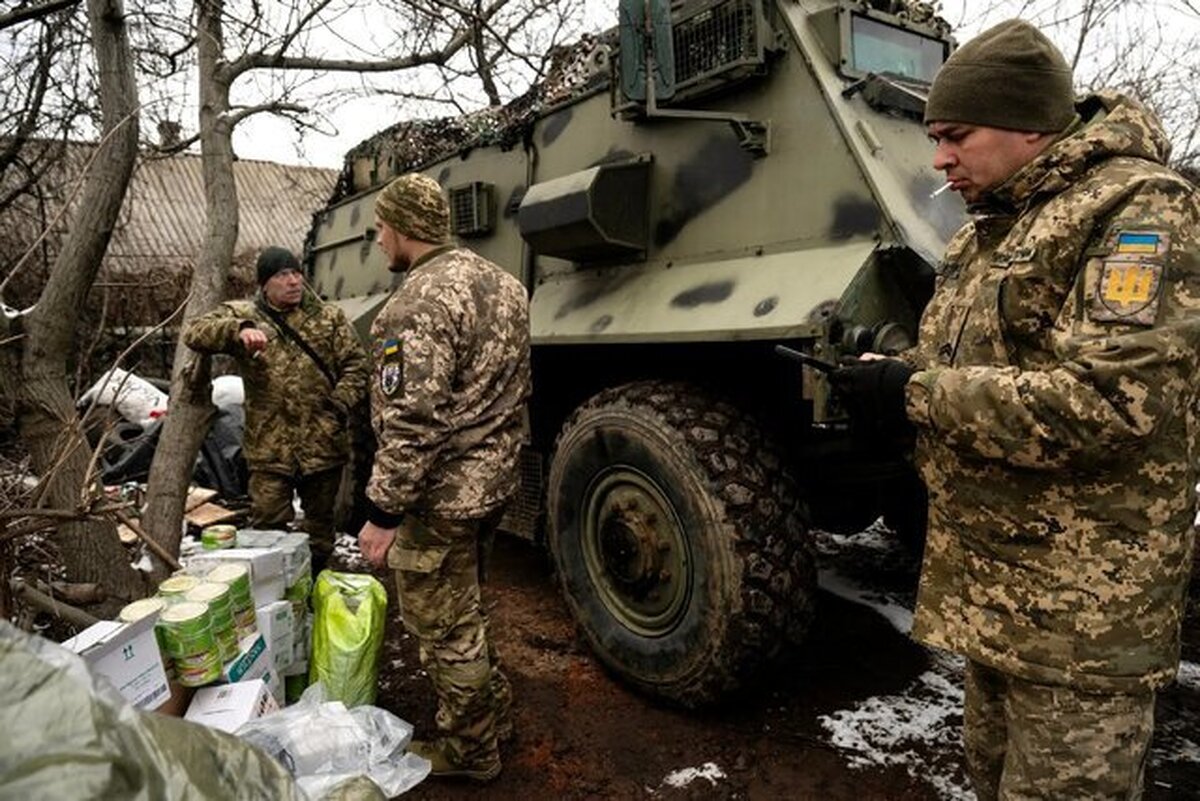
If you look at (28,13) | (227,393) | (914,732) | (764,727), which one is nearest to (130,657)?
(28,13)

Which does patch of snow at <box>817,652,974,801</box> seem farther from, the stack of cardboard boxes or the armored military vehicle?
the stack of cardboard boxes

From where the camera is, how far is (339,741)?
2.25 m

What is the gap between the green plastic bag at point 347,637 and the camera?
106 inches

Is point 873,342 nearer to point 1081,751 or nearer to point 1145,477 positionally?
point 1145,477

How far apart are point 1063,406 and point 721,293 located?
1500mm

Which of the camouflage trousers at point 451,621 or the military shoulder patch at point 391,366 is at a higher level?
the military shoulder patch at point 391,366

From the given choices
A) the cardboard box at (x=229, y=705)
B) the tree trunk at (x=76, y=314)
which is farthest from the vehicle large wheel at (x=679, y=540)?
the tree trunk at (x=76, y=314)

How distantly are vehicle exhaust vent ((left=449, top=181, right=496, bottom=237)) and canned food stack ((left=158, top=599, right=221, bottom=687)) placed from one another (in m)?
2.58

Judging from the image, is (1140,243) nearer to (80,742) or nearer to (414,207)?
(80,742)

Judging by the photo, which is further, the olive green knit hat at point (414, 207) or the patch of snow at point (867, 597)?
the patch of snow at point (867, 597)

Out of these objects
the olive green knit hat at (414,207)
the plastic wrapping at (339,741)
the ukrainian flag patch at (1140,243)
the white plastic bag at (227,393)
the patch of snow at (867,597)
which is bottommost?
the patch of snow at (867,597)

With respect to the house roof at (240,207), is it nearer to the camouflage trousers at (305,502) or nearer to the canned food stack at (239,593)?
the camouflage trousers at (305,502)

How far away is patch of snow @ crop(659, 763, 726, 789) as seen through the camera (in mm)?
2549

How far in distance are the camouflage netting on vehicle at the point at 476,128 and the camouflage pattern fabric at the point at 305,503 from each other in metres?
1.91
